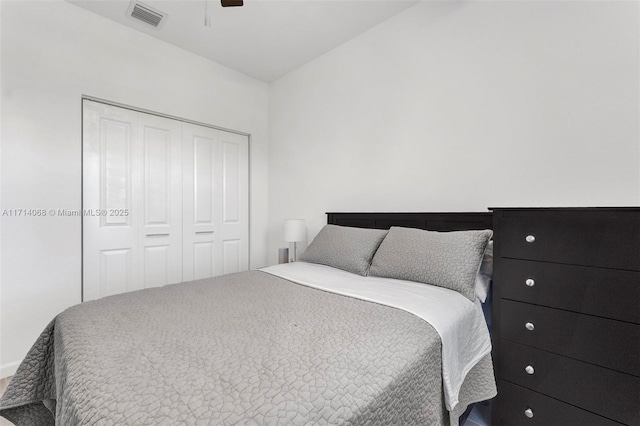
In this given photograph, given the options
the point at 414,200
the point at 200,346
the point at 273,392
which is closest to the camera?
the point at 273,392

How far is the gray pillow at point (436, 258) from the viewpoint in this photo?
1517 mm

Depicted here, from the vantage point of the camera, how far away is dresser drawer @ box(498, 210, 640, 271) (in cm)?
111

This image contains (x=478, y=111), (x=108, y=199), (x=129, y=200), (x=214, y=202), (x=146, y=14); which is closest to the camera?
(x=478, y=111)

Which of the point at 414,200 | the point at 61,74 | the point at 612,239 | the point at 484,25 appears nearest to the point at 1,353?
the point at 61,74

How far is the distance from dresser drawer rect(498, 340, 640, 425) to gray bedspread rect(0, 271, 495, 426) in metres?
0.13

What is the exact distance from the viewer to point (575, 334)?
3.93 feet

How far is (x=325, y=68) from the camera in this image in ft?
9.98

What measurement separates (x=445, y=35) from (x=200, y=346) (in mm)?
2526

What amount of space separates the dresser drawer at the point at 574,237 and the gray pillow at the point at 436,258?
16 cm

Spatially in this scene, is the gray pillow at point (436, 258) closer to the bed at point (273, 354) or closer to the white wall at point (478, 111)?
the bed at point (273, 354)

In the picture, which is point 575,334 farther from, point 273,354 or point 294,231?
point 294,231

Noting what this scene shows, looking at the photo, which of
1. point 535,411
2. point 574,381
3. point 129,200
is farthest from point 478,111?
point 129,200

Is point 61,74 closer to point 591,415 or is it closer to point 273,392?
point 273,392

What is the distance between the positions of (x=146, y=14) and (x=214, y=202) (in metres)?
1.81
